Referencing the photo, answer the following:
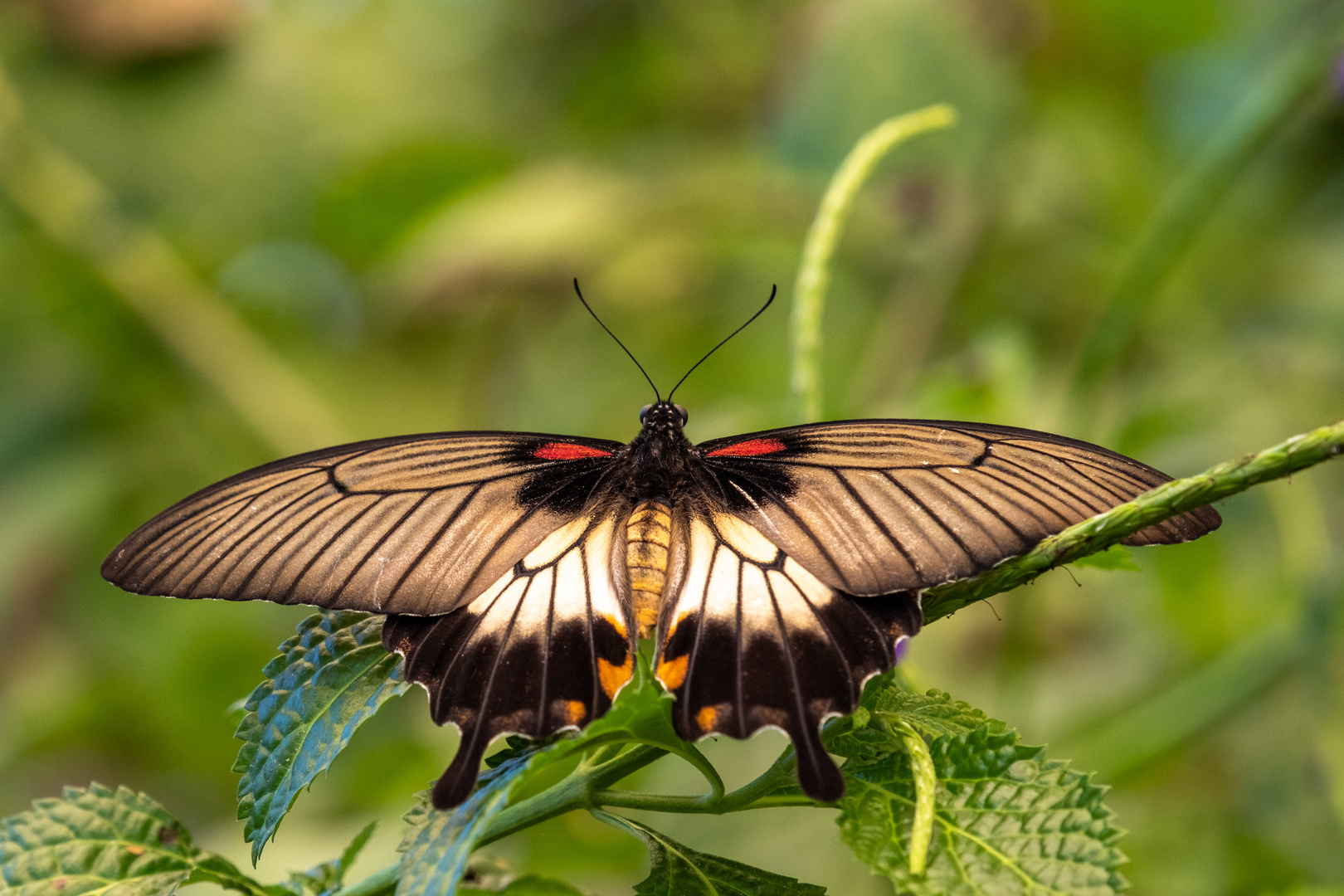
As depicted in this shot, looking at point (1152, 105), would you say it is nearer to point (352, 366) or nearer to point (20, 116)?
point (352, 366)

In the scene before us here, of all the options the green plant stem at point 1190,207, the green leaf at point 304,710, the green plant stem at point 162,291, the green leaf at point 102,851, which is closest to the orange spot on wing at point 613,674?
the green leaf at point 304,710

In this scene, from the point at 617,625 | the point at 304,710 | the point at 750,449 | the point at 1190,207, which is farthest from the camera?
the point at 1190,207

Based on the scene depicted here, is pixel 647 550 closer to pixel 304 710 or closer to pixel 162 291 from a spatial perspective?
pixel 304 710

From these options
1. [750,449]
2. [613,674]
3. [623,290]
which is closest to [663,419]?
[750,449]

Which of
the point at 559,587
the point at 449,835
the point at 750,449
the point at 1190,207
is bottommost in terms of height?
the point at 449,835

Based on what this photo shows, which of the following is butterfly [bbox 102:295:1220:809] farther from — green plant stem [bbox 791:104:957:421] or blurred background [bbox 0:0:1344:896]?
blurred background [bbox 0:0:1344:896]

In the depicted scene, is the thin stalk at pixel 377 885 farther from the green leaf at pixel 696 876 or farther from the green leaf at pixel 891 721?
the green leaf at pixel 891 721
